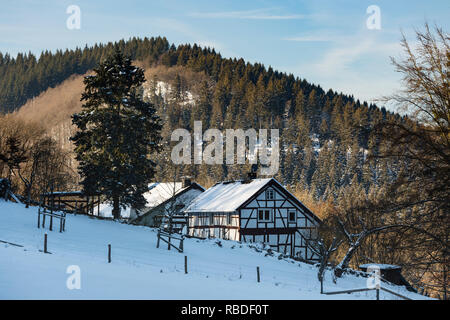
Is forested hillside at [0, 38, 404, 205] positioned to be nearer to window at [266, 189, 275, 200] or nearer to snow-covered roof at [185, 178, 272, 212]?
snow-covered roof at [185, 178, 272, 212]

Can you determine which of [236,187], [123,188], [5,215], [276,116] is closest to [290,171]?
[276,116]

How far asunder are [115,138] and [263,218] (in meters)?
18.5

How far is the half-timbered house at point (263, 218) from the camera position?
4772cm

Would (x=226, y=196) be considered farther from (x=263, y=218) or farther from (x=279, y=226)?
(x=279, y=226)

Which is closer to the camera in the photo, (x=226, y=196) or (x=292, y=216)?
(x=292, y=216)

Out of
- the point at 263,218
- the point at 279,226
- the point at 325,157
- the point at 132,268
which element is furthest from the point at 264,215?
the point at 325,157

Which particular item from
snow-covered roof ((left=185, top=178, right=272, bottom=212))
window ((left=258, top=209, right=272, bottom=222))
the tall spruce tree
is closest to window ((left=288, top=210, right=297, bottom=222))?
window ((left=258, top=209, right=272, bottom=222))

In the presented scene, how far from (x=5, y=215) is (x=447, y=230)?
27176 millimetres

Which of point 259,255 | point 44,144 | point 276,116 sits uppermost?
point 276,116

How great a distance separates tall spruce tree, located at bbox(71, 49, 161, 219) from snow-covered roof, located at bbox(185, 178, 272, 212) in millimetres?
11379

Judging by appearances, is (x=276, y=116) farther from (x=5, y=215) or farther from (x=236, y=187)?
(x=5, y=215)

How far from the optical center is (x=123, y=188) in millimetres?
38125

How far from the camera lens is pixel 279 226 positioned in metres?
48.8

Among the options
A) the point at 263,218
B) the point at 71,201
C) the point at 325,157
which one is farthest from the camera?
the point at 325,157
